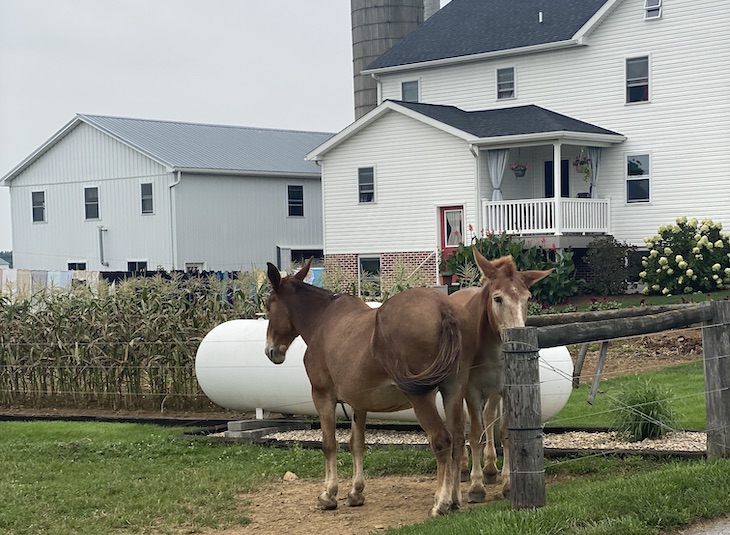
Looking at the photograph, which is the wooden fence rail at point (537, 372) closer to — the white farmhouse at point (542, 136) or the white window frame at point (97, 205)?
the white farmhouse at point (542, 136)

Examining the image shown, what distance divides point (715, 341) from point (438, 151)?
25.8 m

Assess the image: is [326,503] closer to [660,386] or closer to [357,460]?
[357,460]

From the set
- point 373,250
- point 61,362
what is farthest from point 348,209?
point 61,362

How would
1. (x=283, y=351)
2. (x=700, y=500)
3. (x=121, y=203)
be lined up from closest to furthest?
(x=700, y=500)
(x=283, y=351)
(x=121, y=203)

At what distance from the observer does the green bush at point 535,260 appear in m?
29.7

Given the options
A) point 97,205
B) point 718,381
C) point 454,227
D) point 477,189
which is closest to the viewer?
point 718,381

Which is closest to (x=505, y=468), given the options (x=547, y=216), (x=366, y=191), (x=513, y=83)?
(x=547, y=216)

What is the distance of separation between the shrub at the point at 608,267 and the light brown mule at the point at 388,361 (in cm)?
2157

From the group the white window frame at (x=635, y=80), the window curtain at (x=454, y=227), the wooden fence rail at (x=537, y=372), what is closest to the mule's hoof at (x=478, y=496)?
the wooden fence rail at (x=537, y=372)

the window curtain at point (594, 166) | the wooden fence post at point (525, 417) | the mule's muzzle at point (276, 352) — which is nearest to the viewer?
the wooden fence post at point (525, 417)

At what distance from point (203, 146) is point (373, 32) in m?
8.45

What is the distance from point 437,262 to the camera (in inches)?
1364

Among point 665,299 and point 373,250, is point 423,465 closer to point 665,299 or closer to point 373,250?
point 665,299

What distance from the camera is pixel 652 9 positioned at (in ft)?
109
